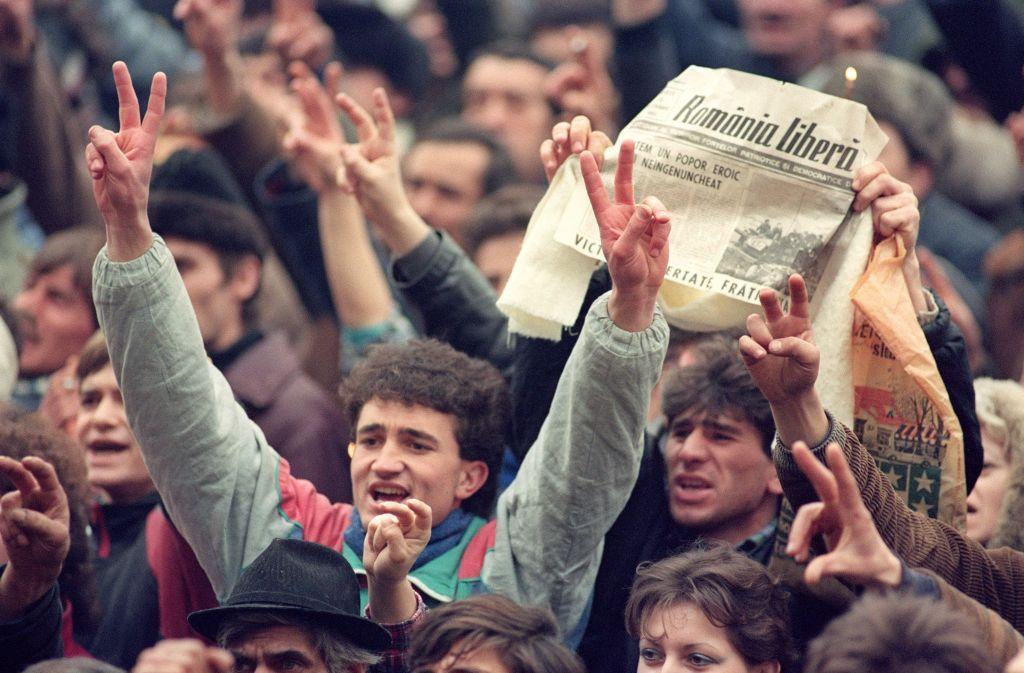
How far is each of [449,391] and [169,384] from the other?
779 millimetres

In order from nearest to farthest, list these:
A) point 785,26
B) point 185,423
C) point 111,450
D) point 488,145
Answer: point 185,423
point 111,450
point 488,145
point 785,26

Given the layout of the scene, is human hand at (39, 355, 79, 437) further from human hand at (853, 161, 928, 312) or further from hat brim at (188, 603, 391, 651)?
human hand at (853, 161, 928, 312)

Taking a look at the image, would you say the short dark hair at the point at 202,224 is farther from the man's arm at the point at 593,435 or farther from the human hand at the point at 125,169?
the man's arm at the point at 593,435

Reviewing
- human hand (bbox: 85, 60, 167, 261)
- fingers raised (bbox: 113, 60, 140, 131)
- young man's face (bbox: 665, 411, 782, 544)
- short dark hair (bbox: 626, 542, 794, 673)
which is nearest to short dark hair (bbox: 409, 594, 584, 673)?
short dark hair (bbox: 626, 542, 794, 673)

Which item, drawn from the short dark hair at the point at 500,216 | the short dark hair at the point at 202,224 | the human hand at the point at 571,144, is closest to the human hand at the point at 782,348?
the human hand at the point at 571,144

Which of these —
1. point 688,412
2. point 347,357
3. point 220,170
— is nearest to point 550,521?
point 688,412

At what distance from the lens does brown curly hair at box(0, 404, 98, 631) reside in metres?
4.20

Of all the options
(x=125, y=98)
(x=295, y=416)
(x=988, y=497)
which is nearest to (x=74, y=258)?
(x=295, y=416)

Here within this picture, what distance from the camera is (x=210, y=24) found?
593 centimetres

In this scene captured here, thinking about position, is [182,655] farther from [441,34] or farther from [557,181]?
[441,34]

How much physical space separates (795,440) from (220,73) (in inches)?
137

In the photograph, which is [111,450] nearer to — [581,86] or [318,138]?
[318,138]

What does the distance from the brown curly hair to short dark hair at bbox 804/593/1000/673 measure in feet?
7.32

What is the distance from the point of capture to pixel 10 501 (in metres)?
3.64
